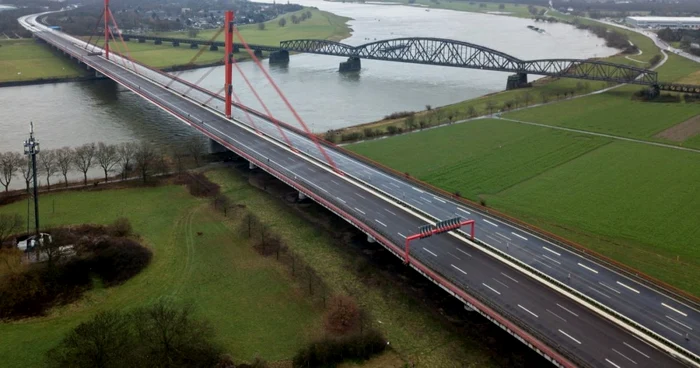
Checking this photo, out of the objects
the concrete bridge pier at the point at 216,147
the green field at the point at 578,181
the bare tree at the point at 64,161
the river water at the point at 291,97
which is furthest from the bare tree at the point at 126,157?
the green field at the point at 578,181

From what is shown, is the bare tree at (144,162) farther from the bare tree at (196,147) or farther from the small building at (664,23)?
the small building at (664,23)

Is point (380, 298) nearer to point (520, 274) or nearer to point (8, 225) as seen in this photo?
point (520, 274)

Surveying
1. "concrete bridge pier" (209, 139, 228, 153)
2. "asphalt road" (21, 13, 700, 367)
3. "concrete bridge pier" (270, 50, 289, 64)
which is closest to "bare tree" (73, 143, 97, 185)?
"concrete bridge pier" (209, 139, 228, 153)

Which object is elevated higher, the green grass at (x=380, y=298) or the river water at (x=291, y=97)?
the river water at (x=291, y=97)

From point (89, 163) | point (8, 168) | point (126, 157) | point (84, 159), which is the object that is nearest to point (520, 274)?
point (126, 157)

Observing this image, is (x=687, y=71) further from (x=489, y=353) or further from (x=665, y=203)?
(x=489, y=353)

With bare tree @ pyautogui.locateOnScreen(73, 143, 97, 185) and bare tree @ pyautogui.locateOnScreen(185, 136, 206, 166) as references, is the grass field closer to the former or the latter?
bare tree @ pyautogui.locateOnScreen(185, 136, 206, 166)
